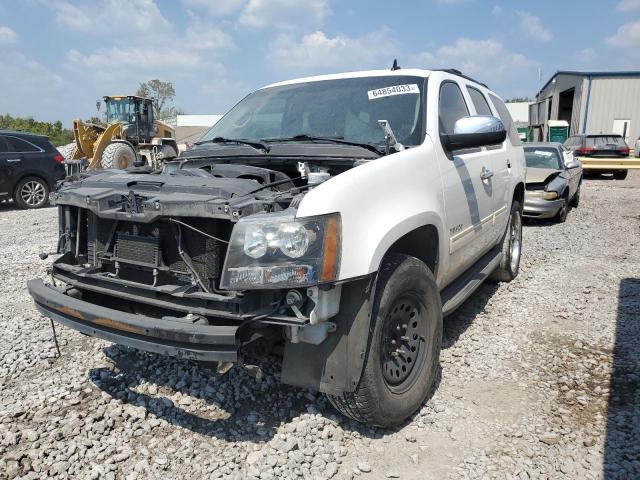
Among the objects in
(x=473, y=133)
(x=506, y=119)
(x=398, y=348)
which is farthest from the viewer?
(x=506, y=119)

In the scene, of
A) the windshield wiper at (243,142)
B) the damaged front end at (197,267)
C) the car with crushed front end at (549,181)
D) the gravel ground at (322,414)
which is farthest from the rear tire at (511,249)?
the car with crushed front end at (549,181)

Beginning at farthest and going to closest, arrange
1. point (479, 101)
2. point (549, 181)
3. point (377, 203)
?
point (549, 181), point (479, 101), point (377, 203)

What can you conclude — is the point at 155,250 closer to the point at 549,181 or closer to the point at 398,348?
the point at 398,348

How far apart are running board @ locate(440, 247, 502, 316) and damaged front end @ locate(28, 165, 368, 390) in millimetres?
1409

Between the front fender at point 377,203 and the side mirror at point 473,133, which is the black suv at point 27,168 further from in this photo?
the front fender at point 377,203

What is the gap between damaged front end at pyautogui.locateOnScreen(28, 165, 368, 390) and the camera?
2238 millimetres

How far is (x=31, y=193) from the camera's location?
39.3 ft

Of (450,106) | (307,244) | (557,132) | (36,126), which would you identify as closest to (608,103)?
(557,132)

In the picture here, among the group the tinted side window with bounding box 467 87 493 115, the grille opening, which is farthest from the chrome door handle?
the grille opening

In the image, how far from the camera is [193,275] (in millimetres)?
2564

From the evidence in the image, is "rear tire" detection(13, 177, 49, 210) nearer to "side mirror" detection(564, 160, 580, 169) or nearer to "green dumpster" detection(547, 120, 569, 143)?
"side mirror" detection(564, 160, 580, 169)

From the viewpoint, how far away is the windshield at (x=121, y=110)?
17391mm

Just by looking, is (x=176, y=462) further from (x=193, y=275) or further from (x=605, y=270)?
(x=605, y=270)

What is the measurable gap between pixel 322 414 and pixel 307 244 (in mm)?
1274
